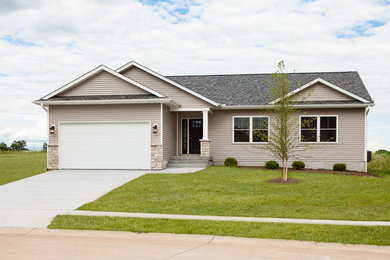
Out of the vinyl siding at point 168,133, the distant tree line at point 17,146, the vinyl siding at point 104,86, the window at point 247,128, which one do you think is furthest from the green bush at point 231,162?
the distant tree line at point 17,146

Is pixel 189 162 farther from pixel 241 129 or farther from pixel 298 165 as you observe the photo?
pixel 298 165

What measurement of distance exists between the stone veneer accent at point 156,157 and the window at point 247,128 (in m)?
5.17

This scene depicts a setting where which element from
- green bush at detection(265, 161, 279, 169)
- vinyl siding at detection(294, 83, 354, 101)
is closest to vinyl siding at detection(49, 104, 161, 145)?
green bush at detection(265, 161, 279, 169)

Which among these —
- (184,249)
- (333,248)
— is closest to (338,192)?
(333,248)

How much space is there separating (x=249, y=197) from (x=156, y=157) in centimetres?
799

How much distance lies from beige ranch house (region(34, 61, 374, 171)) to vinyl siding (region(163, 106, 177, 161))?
0.16 ft

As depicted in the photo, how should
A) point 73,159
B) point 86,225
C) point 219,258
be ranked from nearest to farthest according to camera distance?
point 219,258, point 86,225, point 73,159

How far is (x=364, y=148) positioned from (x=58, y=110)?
15.6m

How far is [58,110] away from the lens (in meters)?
20.9


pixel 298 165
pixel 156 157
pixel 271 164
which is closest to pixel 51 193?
pixel 156 157

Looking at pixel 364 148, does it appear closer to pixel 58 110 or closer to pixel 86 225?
pixel 58 110

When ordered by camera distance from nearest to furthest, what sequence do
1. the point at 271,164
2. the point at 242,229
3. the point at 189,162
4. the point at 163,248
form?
the point at 163,248 → the point at 242,229 → the point at 189,162 → the point at 271,164

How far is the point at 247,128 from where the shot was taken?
2355 centimetres

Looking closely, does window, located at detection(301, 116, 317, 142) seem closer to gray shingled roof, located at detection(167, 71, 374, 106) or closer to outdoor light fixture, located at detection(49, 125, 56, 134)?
gray shingled roof, located at detection(167, 71, 374, 106)
